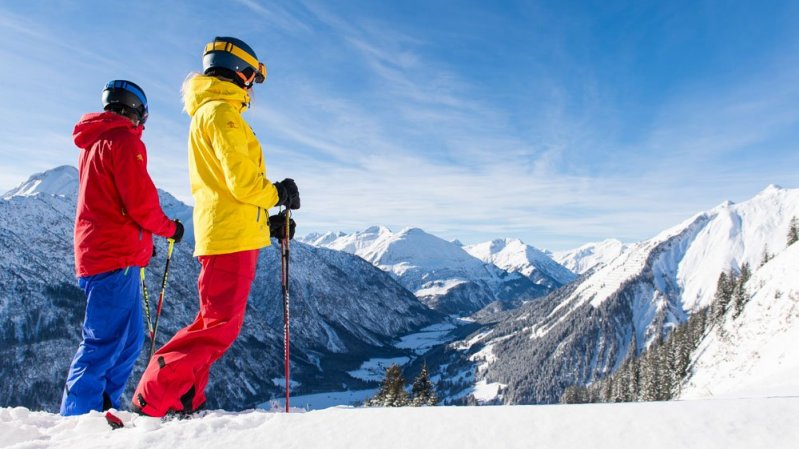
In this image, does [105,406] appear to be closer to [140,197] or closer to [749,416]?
[140,197]

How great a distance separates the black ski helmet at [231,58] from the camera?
4.93 meters

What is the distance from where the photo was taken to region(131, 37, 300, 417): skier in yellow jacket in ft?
13.9

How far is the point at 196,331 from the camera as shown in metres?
4.42

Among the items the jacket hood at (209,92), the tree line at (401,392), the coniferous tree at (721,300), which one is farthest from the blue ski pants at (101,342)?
the coniferous tree at (721,300)

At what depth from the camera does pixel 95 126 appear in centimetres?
537

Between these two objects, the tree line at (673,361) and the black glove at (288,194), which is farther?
the tree line at (673,361)

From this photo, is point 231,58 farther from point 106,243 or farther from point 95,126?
point 106,243

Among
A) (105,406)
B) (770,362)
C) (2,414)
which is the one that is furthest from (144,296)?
(770,362)

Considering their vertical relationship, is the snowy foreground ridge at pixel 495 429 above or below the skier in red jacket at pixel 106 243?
below

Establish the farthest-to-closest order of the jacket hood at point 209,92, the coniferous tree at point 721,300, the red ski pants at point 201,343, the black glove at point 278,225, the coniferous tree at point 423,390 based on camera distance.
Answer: the coniferous tree at point 721,300, the coniferous tree at point 423,390, the black glove at point 278,225, the jacket hood at point 209,92, the red ski pants at point 201,343

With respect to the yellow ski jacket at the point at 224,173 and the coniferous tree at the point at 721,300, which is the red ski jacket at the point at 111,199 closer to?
the yellow ski jacket at the point at 224,173

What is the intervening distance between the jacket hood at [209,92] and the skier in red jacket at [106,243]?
3.30 feet

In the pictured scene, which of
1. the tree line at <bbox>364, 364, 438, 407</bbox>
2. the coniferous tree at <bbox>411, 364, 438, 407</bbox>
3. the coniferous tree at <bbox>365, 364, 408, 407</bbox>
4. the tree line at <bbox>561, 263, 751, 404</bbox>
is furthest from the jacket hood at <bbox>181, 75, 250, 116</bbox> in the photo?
the tree line at <bbox>561, 263, 751, 404</bbox>

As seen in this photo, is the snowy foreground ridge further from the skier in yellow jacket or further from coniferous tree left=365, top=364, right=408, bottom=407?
coniferous tree left=365, top=364, right=408, bottom=407
